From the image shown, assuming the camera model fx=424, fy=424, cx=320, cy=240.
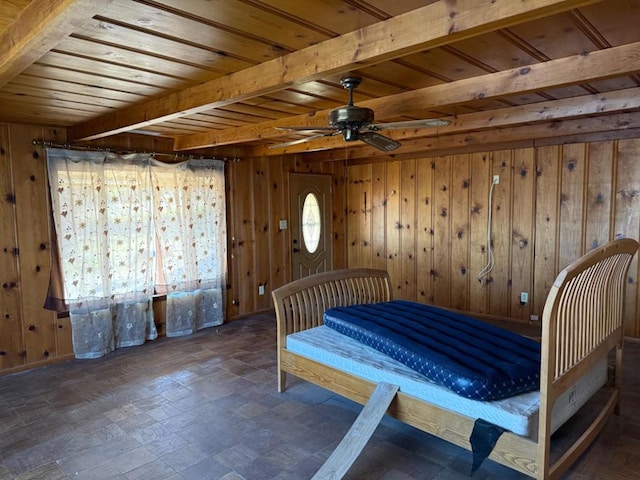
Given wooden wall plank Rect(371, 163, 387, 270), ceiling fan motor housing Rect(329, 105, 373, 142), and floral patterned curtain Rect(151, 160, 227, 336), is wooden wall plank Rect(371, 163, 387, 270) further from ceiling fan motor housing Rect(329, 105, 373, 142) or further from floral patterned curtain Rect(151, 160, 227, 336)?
ceiling fan motor housing Rect(329, 105, 373, 142)

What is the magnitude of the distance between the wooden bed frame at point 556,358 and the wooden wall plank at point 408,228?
2.98 meters

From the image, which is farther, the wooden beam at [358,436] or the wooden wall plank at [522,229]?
the wooden wall plank at [522,229]

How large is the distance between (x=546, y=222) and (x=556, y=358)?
339 cm

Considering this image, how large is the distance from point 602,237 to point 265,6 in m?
4.50

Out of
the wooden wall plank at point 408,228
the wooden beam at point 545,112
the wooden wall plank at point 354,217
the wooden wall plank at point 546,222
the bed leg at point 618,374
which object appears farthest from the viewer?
the wooden wall plank at point 354,217

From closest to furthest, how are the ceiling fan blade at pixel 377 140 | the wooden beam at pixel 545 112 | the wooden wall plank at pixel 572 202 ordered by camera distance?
1. the ceiling fan blade at pixel 377 140
2. the wooden beam at pixel 545 112
3. the wooden wall plank at pixel 572 202

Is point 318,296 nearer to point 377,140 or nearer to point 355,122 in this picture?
point 377,140

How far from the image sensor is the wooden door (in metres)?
6.52

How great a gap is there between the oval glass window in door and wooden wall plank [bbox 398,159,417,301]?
1.35 m

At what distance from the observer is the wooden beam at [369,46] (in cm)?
149

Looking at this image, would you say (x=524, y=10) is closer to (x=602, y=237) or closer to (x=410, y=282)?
(x=602, y=237)

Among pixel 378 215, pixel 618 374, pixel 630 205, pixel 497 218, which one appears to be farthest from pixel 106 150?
pixel 630 205

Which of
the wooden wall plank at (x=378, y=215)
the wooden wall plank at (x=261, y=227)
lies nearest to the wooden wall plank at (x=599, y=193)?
the wooden wall plank at (x=378, y=215)

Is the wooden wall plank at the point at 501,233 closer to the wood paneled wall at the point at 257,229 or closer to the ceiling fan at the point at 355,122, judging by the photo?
the wood paneled wall at the point at 257,229
